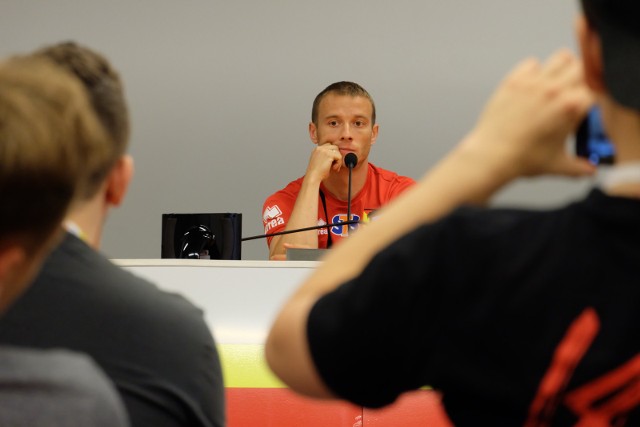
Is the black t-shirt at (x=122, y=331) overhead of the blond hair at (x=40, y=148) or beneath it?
beneath

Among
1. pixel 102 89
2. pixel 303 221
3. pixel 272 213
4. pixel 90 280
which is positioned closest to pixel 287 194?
pixel 272 213

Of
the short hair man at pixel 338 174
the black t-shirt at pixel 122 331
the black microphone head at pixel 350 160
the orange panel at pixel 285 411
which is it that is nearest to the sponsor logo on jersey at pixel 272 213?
the short hair man at pixel 338 174

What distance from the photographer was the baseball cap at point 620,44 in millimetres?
555

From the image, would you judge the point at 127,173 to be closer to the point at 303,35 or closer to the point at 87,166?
the point at 87,166

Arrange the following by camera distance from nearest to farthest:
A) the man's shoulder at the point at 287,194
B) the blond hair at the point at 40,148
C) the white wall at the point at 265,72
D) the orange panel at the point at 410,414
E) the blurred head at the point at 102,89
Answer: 1. the blond hair at the point at 40,148
2. the blurred head at the point at 102,89
3. the orange panel at the point at 410,414
4. the man's shoulder at the point at 287,194
5. the white wall at the point at 265,72

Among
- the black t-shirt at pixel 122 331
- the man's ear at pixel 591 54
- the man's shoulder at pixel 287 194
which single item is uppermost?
the man's ear at pixel 591 54

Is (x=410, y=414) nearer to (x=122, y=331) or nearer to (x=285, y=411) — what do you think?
(x=285, y=411)

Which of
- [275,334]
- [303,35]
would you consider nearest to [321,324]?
[275,334]

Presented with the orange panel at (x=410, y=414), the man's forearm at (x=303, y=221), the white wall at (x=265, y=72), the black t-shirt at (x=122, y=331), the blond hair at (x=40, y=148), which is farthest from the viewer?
the white wall at (x=265, y=72)

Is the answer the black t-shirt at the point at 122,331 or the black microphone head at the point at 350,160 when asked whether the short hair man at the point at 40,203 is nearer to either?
the black t-shirt at the point at 122,331

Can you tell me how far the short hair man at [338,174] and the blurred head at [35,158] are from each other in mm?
2543

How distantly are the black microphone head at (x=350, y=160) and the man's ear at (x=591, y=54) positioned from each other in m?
2.61

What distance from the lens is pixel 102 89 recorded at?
3.66 ft

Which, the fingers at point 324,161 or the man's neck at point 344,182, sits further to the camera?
the man's neck at point 344,182
